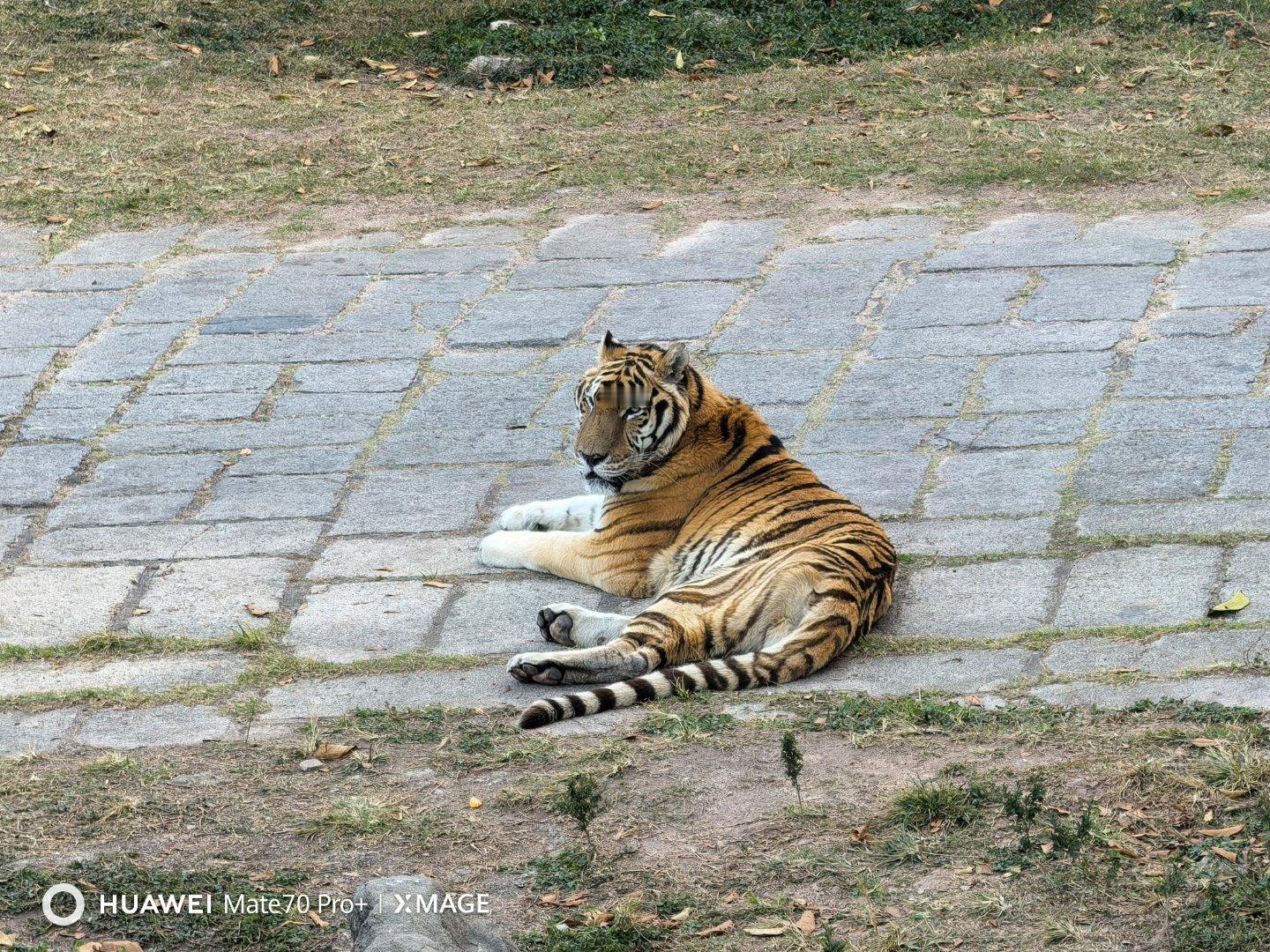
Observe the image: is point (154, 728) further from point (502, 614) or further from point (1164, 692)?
point (1164, 692)

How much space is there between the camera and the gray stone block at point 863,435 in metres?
7.05

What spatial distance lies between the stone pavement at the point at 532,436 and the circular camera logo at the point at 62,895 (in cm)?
95

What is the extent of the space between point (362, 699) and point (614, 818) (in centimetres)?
117

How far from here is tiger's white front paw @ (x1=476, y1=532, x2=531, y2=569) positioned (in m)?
6.23

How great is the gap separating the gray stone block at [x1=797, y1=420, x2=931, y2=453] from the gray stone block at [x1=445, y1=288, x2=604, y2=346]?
1672mm

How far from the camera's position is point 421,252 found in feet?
31.8

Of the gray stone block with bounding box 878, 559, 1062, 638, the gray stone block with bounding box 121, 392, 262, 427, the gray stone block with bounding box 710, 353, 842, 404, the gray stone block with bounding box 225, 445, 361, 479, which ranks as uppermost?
the gray stone block with bounding box 878, 559, 1062, 638

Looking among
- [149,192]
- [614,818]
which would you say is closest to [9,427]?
[149,192]

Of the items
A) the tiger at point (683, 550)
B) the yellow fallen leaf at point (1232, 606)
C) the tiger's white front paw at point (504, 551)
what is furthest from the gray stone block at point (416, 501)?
the yellow fallen leaf at point (1232, 606)

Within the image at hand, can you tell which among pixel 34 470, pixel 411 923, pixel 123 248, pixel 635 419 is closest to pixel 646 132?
pixel 123 248

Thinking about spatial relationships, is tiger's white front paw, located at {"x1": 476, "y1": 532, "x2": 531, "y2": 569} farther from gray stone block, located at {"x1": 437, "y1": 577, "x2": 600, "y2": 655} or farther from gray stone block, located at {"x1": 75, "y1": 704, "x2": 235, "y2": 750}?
gray stone block, located at {"x1": 75, "y1": 704, "x2": 235, "y2": 750}

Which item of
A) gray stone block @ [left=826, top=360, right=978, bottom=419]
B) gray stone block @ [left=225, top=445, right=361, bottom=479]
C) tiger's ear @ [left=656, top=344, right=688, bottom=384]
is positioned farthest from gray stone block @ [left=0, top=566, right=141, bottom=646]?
gray stone block @ [left=826, top=360, right=978, bottom=419]

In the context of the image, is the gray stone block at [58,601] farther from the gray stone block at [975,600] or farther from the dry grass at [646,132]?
the dry grass at [646,132]

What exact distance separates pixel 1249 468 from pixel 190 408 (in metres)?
4.38
